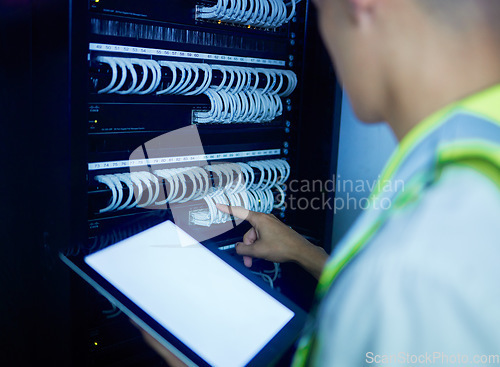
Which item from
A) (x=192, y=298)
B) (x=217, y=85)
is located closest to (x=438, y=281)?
(x=192, y=298)

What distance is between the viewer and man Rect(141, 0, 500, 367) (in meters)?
0.42

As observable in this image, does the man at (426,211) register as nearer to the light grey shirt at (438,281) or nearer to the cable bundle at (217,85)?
the light grey shirt at (438,281)

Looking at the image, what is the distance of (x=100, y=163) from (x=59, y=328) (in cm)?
50

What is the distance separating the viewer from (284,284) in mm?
2021

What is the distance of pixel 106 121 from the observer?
4.62 ft

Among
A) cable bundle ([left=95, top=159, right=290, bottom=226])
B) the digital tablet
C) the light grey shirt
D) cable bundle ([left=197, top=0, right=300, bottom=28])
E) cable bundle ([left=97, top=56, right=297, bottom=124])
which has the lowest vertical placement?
the digital tablet

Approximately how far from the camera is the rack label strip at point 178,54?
135 centimetres

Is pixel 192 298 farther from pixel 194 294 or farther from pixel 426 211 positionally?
pixel 426 211

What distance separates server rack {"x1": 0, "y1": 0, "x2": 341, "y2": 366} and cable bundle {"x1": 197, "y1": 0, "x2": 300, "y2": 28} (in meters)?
0.03

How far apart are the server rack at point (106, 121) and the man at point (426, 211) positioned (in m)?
0.86

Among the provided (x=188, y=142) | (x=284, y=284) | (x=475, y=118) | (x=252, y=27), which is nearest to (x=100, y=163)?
(x=188, y=142)

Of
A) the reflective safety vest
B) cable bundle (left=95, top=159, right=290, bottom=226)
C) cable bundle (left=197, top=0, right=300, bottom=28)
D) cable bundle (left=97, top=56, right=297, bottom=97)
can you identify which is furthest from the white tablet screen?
cable bundle (left=197, top=0, right=300, bottom=28)

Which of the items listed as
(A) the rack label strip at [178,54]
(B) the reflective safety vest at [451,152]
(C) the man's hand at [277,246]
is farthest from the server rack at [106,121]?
(B) the reflective safety vest at [451,152]

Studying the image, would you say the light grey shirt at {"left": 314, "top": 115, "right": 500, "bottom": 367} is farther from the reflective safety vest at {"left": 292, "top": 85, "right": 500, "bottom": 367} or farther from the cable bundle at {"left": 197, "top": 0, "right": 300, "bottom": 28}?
the cable bundle at {"left": 197, "top": 0, "right": 300, "bottom": 28}
